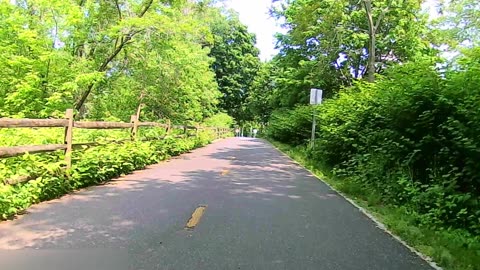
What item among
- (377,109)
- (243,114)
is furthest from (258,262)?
(243,114)

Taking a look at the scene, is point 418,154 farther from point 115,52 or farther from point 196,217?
point 115,52

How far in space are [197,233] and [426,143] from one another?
450 centimetres

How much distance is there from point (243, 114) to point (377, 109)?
65.2m

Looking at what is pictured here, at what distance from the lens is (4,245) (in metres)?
5.42

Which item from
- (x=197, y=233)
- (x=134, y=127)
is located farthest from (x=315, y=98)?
(x=197, y=233)

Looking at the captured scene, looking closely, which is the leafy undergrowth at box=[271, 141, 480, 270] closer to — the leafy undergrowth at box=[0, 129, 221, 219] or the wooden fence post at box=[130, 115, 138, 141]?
the leafy undergrowth at box=[0, 129, 221, 219]

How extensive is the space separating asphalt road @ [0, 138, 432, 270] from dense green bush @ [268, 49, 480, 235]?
101cm

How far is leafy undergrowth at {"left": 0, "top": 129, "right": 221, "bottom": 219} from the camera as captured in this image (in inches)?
291

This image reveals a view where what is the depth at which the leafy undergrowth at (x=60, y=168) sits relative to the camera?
7.39 m

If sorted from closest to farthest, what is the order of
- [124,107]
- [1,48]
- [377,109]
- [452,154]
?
[452,154]
[377,109]
[1,48]
[124,107]

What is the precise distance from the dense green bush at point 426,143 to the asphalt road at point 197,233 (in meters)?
1.01

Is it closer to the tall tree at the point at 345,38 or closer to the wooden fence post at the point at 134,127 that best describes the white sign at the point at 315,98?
the tall tree at the point at 345,38

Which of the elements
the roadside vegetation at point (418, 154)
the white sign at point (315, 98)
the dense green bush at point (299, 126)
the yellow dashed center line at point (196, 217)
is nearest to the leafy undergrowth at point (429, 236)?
the roadside vegetation at point (418, 154)

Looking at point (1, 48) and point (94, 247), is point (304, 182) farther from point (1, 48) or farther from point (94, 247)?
point (1, 48)
